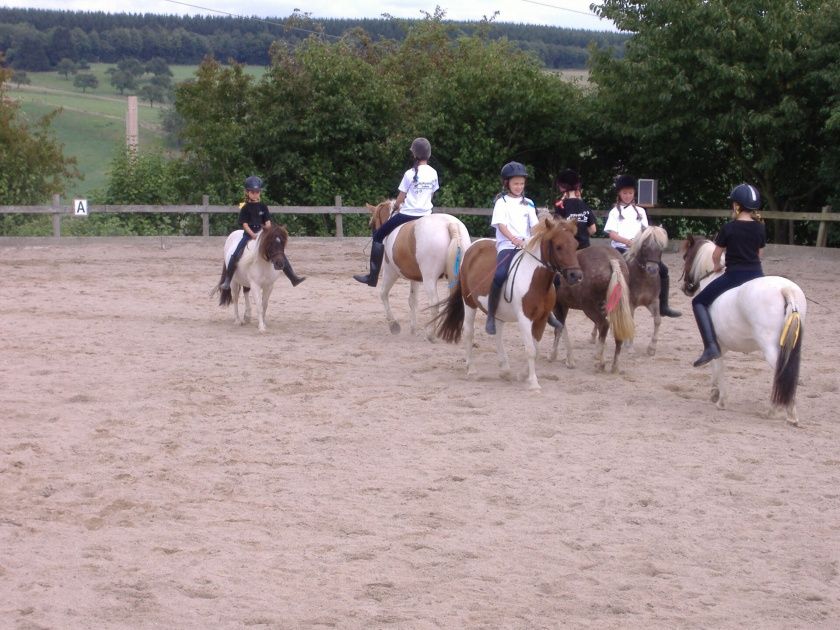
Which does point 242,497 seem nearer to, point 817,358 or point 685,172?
point 817,358

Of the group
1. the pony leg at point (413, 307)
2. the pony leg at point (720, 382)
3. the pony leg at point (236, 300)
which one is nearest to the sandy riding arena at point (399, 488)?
the pony leg at point (720, 382)

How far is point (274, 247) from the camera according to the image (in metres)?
12.7

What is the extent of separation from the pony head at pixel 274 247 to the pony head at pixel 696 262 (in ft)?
15.5

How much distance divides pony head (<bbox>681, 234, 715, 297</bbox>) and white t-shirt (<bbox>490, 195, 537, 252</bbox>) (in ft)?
5.09

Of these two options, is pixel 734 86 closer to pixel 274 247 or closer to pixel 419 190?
pixel 419 190

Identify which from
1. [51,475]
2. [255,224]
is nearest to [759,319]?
[51,475]

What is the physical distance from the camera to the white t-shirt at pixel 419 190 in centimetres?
1280

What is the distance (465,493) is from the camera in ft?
22.5

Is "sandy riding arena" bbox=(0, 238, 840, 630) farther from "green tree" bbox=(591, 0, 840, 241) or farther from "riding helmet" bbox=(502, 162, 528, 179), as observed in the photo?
"green tree" bbox=(591, 0, 840, 241)

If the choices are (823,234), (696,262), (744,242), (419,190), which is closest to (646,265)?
(696,262)

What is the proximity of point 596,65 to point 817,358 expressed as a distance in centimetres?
1386

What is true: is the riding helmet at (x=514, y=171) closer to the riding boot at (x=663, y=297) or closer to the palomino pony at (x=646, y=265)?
the palomino pony at (x=646, y=265)

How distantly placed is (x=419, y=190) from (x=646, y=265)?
10.7 feet

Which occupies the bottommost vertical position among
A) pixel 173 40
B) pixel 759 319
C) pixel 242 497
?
pixel 242 497
